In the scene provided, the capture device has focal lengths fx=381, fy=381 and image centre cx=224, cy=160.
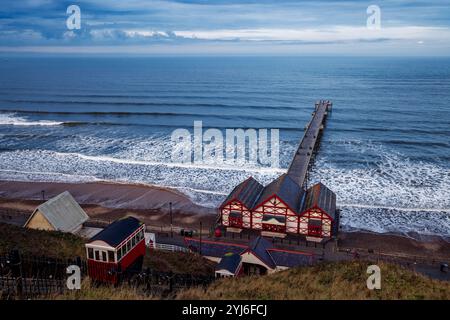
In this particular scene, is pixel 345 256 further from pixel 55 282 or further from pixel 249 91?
pixel 249 91

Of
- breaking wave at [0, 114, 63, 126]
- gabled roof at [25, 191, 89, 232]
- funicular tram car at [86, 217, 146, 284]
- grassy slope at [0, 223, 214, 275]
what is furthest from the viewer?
breaking wave at [0, 114, 63, 126]

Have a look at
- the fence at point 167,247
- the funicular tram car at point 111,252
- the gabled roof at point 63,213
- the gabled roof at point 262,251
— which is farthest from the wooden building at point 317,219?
the gabled roof at point 63,213

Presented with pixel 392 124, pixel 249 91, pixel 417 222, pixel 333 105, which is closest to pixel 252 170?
pixel 417 222

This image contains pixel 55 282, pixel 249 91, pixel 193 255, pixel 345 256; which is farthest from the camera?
pixel 249 91

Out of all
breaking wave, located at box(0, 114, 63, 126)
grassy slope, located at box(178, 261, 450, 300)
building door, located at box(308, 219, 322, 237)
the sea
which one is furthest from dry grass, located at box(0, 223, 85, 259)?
breaking wave, located at box(0, 114, 63, 126)

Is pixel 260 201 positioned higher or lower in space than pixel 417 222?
higher

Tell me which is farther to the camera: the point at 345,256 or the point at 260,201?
the point at 260,201

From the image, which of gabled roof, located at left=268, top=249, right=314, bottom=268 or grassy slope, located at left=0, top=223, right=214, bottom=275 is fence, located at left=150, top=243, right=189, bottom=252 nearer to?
grassy slope, located at left=0, top=223, right=214, bottom=275
